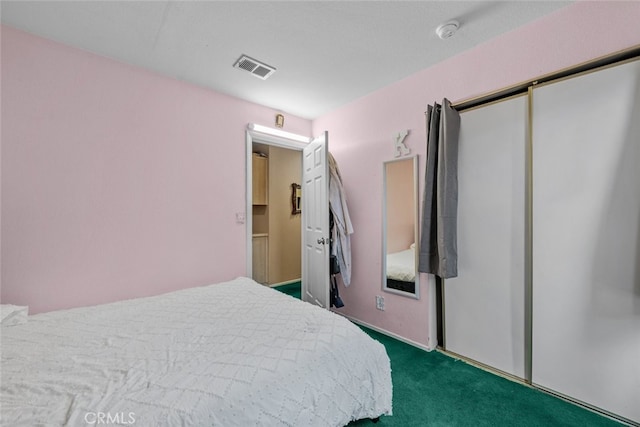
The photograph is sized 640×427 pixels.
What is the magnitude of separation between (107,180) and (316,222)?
1.84 metres

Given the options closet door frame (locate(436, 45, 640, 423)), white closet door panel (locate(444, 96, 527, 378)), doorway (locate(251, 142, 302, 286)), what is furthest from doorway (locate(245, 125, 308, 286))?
closet door frame (locate(436, 45, 640, 423))

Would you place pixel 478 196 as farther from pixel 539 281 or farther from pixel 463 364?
pixel 463 364

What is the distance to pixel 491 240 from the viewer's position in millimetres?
1957

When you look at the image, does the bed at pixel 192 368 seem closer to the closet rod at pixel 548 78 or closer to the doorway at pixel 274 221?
the closet rod at pixel 548 78

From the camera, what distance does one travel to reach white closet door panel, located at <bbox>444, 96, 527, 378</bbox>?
1.85 m

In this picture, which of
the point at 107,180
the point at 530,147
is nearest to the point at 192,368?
the point at 107,180

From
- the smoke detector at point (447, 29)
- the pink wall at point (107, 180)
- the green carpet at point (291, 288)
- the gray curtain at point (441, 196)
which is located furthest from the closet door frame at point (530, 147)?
the green carpet at point (291, 288)

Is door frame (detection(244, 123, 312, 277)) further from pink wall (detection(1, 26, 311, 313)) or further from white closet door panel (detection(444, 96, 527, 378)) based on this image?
white closet door panel (detection(444, 96, 527, 378))

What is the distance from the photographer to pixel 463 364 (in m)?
2.05

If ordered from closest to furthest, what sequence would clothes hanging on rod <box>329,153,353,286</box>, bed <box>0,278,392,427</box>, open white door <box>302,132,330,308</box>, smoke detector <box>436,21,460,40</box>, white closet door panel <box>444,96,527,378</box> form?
1. bed <box>0,278,392,427</box>
2. smoke detector <box>436,21,460,40</box>
3. white closet door panel <box>444,96,527,378</box>
4. open white door <box>302,132,330,308</box>
5. clothes hanging on rod <box>329,153,353,286</box>

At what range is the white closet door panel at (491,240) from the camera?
1849mm

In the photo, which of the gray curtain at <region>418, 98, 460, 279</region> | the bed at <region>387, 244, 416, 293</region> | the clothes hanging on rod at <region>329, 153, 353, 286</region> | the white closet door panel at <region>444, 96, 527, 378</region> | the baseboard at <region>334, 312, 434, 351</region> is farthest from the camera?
the clothes hanging on rod at <region>329, 153, 353, 286</region>

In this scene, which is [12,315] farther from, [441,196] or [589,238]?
[589,238]

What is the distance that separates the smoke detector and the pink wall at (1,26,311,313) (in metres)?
1.96
